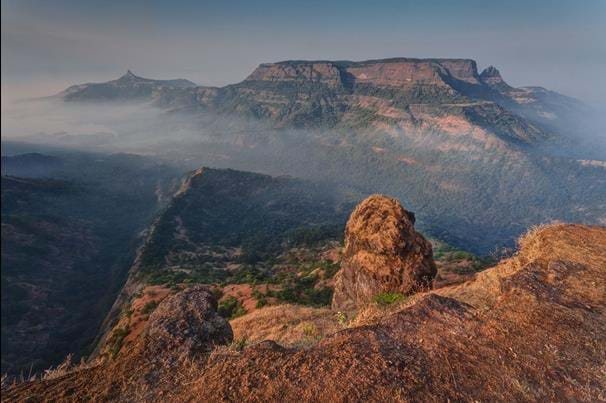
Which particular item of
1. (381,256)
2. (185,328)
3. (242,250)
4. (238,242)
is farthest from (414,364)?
(238,242)

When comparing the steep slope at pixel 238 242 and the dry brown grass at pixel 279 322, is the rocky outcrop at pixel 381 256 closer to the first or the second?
the dry brown grass at pixel 279 322

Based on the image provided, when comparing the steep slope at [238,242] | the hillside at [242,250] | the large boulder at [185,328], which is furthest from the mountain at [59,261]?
the large boulder at [185,328]

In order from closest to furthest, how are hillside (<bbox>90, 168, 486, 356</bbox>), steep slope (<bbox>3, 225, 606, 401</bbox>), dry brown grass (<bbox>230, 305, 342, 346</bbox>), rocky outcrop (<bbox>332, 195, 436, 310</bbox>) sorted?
steep slope (<bbox>3, 225, 606, 401</bbox>) < dry brown grass (<bbox>230, 305, 342, 346</bbox>) < rocky outcrop (<bbox>332, 195, 436, 310</bbox>) < hillside (<bbox>90, 168, 486, 356</bbox>)

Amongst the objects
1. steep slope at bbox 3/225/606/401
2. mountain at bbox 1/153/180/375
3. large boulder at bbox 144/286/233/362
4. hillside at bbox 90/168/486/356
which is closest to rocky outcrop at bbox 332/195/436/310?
Answer: hillside at bbox 90/168/486/356

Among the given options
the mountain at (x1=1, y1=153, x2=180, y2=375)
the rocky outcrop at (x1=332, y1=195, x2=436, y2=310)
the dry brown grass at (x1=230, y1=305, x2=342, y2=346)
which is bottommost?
the mountain at (x1=1, y1=153, x2=180, y2=375)

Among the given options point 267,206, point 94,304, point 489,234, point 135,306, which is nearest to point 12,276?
point 94,304

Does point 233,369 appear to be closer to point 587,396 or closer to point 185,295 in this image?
point 185,295

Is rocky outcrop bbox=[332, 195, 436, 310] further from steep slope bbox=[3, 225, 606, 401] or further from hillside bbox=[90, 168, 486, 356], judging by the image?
steep slope bbox=[3, 225, 606, 401]
